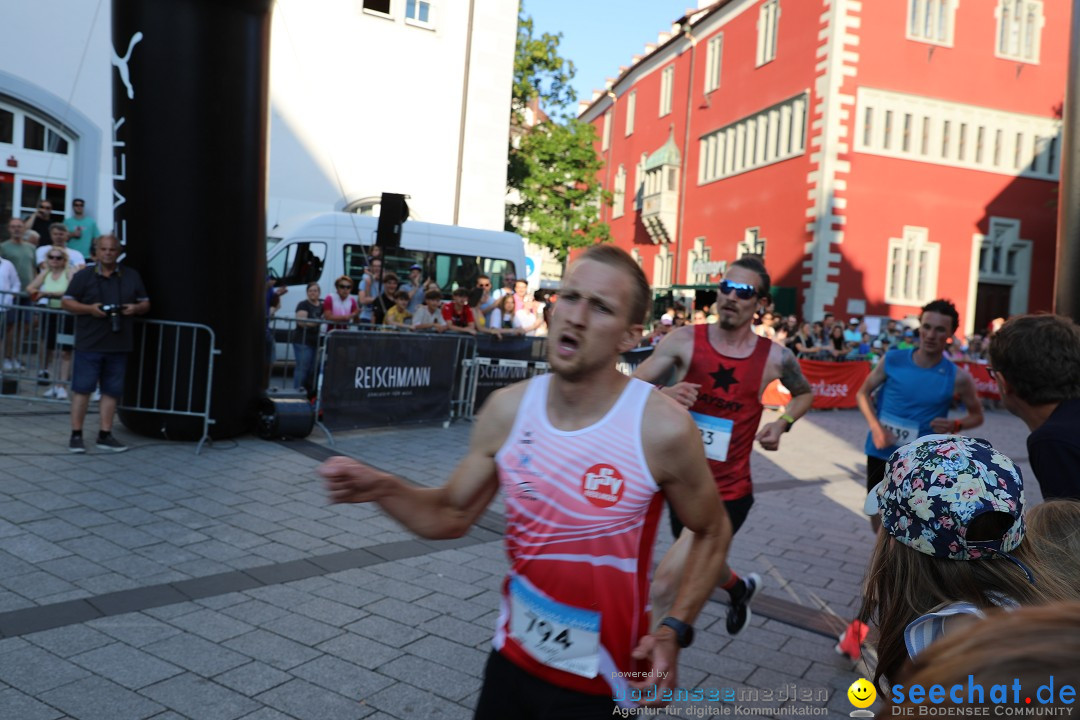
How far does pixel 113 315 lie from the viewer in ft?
25.6

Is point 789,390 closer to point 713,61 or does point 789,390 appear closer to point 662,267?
point 713,61

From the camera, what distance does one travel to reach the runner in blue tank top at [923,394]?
542 cm

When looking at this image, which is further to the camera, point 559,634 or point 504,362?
point 504,362

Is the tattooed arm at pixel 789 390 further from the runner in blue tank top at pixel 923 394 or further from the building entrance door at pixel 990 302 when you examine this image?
the building entrance door at pixel 990 302

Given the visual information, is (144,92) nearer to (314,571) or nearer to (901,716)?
(314,571)

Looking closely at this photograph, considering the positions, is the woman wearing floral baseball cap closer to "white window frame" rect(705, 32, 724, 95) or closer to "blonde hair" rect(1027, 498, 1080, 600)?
"blonde hair" rect(1027, 498, 1080, 600)

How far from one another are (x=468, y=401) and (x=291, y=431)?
11.0 ft

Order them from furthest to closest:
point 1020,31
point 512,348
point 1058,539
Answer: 1. point 1020,31
2. point 512,348
3. point 1058,539

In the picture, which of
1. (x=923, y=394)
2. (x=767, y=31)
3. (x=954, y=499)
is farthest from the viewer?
(x=767, y=31)

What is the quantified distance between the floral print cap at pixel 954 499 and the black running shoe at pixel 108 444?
774cm

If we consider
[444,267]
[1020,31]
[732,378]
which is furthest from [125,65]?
[1020,31]

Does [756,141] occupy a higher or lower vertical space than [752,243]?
higher

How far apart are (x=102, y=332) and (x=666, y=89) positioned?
130ft

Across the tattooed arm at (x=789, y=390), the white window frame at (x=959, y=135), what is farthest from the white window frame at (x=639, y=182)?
the tattooed arm at (x=789, y=390)
